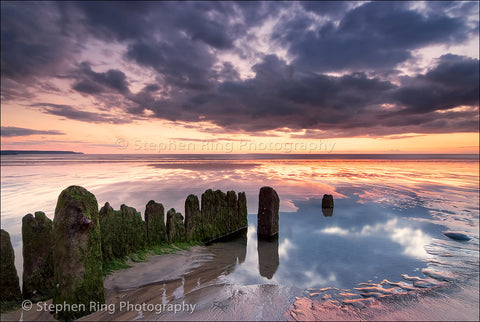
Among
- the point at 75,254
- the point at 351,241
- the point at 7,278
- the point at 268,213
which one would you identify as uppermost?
the point at 75,254

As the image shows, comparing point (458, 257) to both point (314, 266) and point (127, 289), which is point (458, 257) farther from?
point (127, 289)

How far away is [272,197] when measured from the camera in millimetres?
7613

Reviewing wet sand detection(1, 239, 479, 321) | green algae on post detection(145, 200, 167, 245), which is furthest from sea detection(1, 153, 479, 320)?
green algae on post detection(145, 200, 167, 245)

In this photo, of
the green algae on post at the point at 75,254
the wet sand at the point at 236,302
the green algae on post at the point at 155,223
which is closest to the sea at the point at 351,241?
the wet sand at the point at 236,302

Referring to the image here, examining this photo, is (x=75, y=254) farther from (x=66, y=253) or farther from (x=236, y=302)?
(x=236, y=302)

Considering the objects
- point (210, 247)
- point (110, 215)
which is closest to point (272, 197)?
point (210, 247)

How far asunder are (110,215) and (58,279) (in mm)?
1803

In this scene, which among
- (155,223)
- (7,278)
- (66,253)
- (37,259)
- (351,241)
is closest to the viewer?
(66,253)

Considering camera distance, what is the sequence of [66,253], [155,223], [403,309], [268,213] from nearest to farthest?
1. [66,253]
2. [403,309]
3. [155,223]
4. [268,213]

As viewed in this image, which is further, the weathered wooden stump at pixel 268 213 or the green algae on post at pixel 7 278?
the weathered wooden stump at pixel 268 213

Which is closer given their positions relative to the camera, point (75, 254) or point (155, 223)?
point (75, 254)

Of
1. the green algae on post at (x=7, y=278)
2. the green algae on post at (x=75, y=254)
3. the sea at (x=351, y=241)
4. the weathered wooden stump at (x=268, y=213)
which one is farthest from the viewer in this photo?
the weathered wooden stump at (x=268, y=213)

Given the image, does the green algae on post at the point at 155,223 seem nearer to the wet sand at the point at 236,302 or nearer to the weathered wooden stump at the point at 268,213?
the wet sand at the point at 236,302

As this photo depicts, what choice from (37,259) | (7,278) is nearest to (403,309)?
(37,259)
